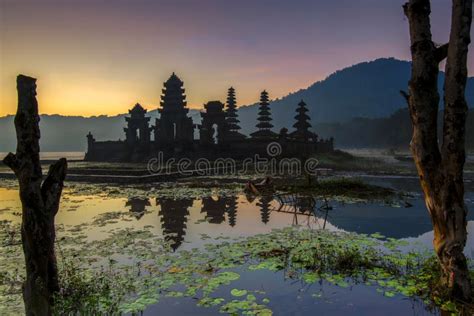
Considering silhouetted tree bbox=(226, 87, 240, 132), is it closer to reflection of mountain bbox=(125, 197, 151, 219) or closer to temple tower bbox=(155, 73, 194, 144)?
temple tower bbox=(155, 73, 194, 144)

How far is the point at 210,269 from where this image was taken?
6852mm

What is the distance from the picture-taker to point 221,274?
6586 millimetres

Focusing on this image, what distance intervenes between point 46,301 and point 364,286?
5074mm

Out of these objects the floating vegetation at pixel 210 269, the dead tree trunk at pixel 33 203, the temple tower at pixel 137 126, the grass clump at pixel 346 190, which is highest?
the temple tower at pixel 137 126

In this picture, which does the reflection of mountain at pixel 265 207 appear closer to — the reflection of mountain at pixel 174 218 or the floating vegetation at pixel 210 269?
the floating vegetation at pixel 210 269

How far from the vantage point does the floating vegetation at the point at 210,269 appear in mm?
5434

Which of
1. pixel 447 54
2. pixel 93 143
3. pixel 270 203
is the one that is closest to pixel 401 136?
pixel 93 143

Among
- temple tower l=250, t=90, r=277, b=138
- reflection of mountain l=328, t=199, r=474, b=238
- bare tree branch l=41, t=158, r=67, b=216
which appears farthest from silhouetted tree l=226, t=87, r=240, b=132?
bare tree branch l=41, t=158, r=67, b=216

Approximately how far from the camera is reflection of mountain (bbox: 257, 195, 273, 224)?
12.1m

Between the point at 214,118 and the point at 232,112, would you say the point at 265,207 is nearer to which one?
the point at 214,118

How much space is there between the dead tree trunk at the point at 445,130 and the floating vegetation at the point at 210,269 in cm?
71

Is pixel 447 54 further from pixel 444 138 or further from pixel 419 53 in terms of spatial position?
pixel 444 138

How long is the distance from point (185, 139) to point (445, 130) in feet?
142

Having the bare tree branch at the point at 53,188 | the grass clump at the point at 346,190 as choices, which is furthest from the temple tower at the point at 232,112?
the bare tree branch at the point at 53,188
